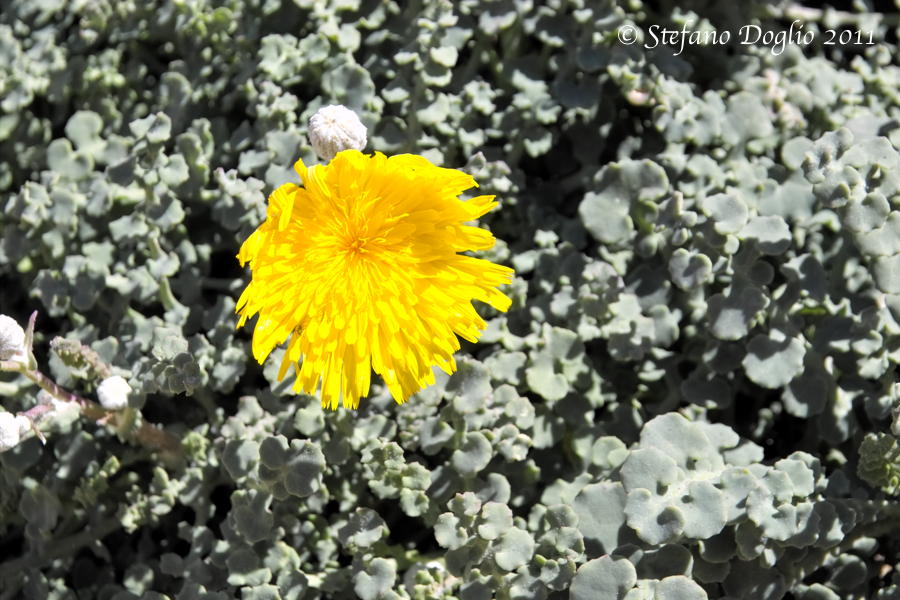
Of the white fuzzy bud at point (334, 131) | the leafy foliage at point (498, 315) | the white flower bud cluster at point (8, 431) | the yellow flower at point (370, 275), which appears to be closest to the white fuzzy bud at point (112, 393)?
the leafy foliage at point (498, 315)

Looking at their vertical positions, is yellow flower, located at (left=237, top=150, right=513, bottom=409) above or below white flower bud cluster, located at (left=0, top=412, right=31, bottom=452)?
above

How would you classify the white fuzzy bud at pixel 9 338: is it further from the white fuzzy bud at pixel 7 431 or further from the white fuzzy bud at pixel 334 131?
the white fuzzy bud at pixel 334 131

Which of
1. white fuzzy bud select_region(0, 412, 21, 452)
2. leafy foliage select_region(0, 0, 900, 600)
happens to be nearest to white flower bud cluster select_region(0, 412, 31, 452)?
white fuzzy bud select_region(0, 412, 21, 452)

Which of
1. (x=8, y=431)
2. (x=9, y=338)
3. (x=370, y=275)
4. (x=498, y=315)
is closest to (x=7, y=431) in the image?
(x=8, y=431)

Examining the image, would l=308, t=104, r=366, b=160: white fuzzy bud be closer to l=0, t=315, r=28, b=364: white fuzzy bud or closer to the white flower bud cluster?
l=0, t=315, r=28, b=364: white fuzzy bud

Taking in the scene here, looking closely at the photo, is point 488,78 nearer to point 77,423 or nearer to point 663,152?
point 663,152

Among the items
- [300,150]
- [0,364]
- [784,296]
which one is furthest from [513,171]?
[0,364]

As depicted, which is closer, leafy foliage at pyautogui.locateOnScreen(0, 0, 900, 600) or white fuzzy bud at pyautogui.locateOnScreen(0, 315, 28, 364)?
white fuzzy bud at pyautogui.locateOnScreen(0, 315, 28, 364)
